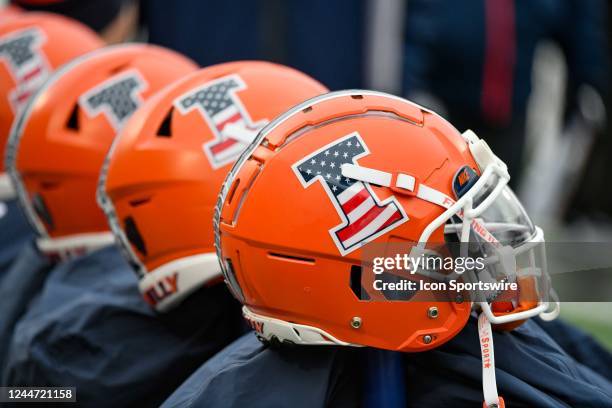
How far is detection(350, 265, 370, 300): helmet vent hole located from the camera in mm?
1836

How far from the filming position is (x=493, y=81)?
4785 millimetres

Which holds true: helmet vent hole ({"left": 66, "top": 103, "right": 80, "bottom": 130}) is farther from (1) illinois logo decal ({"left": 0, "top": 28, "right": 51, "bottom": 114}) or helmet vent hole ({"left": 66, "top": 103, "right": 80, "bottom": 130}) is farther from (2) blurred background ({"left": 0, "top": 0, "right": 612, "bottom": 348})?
(2) blurred background ({"left": 0, "top": 0, "right": 612, "bottom": 348})

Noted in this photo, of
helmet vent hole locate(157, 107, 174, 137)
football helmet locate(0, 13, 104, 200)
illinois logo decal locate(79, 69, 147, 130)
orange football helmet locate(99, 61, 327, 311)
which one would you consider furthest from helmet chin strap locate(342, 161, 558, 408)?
football helmet locate(0, 13, 104, 200)

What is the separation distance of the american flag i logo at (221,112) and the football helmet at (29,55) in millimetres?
1036

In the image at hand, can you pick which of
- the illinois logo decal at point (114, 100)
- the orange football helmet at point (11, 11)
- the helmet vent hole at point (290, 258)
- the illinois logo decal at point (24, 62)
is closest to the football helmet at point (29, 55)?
the illinois logo decal at point (24, 62)

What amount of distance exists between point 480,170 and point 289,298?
1.27 feet

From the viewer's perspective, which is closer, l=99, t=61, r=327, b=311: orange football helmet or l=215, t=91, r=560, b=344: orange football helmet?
l=215, t=91, r=560, b=344: orange football helmet

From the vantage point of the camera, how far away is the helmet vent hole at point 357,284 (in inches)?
72.3

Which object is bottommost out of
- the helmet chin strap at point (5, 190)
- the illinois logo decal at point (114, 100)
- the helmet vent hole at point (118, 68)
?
the helmet chin strap at point (5, 190)

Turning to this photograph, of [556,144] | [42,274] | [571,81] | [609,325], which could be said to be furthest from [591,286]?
[42,274]

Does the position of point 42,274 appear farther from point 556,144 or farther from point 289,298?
point 556,144

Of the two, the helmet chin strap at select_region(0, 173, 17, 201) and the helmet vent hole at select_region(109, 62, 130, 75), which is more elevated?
the helmet vent hole at select_region(109, 62, 130, 75)

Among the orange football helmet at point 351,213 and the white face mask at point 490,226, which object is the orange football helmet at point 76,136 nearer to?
the orange football helmet at point 351,213

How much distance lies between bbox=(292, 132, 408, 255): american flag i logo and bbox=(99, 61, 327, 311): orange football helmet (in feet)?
1.41
